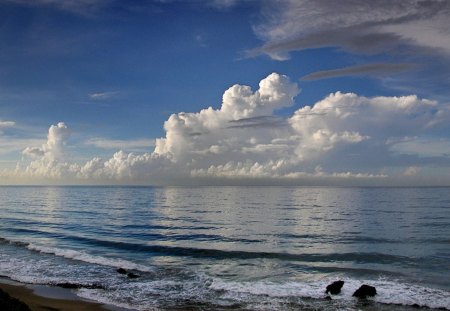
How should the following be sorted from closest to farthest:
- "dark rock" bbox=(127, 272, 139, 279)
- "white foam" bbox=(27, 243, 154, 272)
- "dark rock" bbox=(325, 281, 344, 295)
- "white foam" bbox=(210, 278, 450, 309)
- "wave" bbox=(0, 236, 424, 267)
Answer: "white foam" bbox=(210, 278, 450, 309) → "dark rock" bbox=(325, 281, 344, 295) → "dark rock" bbox=(127, 272, 139, 279) → "white foam" bbox=(27, 243, 154, 272) → "wave" bbox=(0, 236, 424, 267)

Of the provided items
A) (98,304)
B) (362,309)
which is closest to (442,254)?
(362,309)

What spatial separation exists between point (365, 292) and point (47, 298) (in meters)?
15.6

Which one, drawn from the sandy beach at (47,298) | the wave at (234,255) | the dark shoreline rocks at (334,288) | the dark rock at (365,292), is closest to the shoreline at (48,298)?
the sandy beach at (47,298)

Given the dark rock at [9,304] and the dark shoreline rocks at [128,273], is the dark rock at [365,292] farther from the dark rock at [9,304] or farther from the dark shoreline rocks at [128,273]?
the dark rock at [9,304]

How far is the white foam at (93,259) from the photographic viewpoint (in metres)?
27.9

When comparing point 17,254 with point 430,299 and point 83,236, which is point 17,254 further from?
point 430,299

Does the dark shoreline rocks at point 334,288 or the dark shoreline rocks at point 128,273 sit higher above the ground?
the dark shoreline rocks at point 334,288

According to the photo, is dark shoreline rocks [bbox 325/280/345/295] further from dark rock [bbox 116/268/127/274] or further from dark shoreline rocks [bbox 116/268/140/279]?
dark rock [bbox 116/268/127/274]

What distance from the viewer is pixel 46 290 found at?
21312 millimetres

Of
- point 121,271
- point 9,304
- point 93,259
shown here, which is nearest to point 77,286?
point 121,271

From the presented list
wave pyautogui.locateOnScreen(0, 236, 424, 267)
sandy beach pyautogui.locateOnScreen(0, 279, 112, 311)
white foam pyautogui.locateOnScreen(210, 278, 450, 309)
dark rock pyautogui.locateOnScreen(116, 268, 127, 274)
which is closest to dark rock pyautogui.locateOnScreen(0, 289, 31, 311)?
sandy beach pyautogui.locateOnScreen(0, 279, 112, 311)

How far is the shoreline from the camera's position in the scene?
17.6 metres

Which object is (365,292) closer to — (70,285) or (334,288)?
(334,288)

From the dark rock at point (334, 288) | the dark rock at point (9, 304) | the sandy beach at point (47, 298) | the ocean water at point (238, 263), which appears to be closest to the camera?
the dark rock at point (9, 304)
